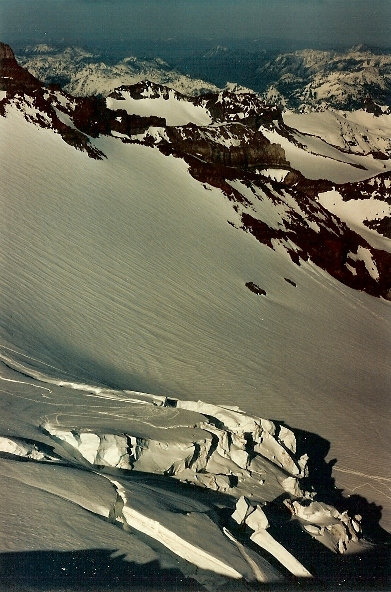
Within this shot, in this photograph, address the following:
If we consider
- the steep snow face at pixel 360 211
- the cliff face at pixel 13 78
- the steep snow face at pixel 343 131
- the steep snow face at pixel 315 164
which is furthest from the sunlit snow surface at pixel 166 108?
the steep snow face at pixel 343 131

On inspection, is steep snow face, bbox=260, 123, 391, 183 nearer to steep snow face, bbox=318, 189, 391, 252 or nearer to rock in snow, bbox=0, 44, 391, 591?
steep snow face, bbox=318, 189, 391, 252

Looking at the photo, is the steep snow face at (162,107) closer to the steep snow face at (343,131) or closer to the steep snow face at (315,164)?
the steep snow face at (315,164)

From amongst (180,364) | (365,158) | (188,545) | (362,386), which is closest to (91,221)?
(180,364)

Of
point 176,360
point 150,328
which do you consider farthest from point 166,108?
point 176,360

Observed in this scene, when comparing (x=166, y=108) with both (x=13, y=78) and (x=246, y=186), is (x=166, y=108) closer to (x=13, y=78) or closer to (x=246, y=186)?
(x=246, y=186)

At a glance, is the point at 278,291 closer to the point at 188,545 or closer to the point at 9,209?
the point at 9,209

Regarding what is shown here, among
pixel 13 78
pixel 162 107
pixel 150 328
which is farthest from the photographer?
pixel 162 107

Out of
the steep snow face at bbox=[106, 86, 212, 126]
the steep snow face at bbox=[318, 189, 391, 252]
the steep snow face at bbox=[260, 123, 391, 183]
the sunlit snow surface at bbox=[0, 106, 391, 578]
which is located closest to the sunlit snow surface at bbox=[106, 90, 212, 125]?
the steep snow face at bbox=[106, 86, 212, 126]
